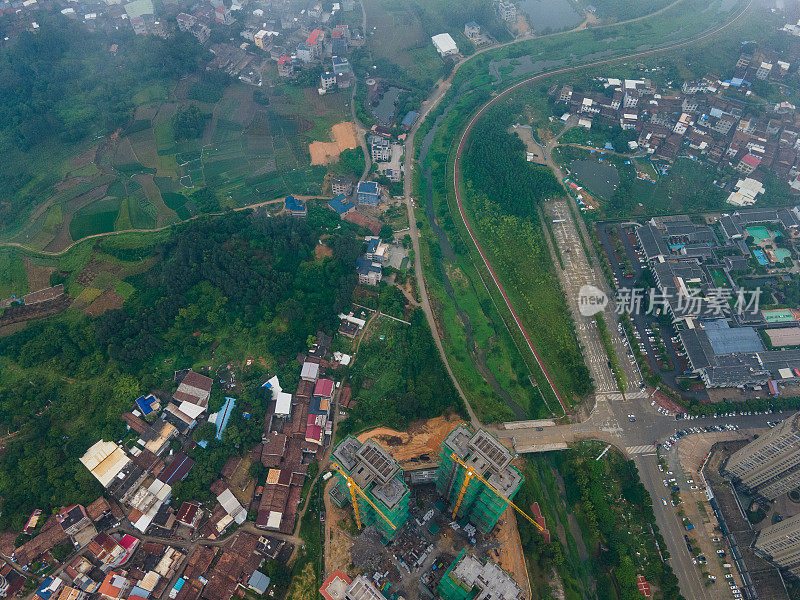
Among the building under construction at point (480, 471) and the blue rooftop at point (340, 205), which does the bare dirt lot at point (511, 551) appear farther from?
the blue rooftop at point (340, 205)

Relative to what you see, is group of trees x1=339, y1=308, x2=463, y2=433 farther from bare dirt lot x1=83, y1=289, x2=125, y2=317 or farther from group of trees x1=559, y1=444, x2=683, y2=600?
bare dirt lot x1=83, y1=289, x2=125, y2=317

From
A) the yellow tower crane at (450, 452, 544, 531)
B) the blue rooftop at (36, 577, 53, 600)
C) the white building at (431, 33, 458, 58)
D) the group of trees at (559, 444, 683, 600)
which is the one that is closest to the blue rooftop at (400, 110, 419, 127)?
the white building at (431, 33, 458, 58)

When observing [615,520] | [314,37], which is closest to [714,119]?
[615,520]

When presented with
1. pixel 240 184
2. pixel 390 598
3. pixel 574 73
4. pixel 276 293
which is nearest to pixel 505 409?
pixel 390 598

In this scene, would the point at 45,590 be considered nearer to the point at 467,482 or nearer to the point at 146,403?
the point at 146,403

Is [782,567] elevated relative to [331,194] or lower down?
lower down

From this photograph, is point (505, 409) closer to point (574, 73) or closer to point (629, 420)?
point (629, 420)
